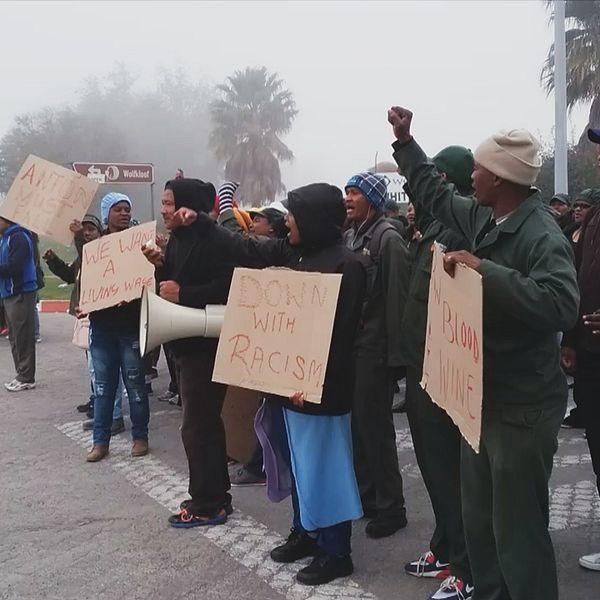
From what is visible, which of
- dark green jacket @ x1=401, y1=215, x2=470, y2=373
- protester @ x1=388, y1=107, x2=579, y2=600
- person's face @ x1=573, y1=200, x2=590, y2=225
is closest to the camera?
protester @ x1=388, y1=107, x2=579, y2=600

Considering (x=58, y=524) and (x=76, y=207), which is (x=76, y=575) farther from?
(x=76, y=207)

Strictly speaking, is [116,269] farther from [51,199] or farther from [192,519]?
[192,519]

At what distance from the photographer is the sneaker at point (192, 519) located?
4.41m

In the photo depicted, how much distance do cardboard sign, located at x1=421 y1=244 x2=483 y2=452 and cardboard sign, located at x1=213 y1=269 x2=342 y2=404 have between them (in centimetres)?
59

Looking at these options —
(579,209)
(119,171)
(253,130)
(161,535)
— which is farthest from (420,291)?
(253,130)

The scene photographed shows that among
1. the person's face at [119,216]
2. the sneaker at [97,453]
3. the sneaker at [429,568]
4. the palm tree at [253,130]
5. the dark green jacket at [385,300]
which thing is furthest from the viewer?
the palm tree at [253,130]

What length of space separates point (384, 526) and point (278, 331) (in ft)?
4.63

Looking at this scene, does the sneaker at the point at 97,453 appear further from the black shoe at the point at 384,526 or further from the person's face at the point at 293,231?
the person's face at the point at 293,231

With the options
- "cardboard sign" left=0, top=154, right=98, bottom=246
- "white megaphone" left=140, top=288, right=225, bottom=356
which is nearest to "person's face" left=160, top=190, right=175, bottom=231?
"white megaphone" left=140, top=288, right=225, bottom=356

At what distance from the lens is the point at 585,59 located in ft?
71.1

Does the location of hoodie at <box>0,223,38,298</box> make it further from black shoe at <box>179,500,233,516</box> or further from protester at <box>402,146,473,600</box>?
protester at <box>402,146,473,600</box>

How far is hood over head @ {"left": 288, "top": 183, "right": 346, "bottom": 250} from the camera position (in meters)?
3.59

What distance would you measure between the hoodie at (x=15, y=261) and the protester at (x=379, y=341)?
488 cm

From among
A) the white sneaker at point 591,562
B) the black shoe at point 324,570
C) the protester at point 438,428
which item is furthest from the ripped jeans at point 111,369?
the white sneaker at point 591,562
